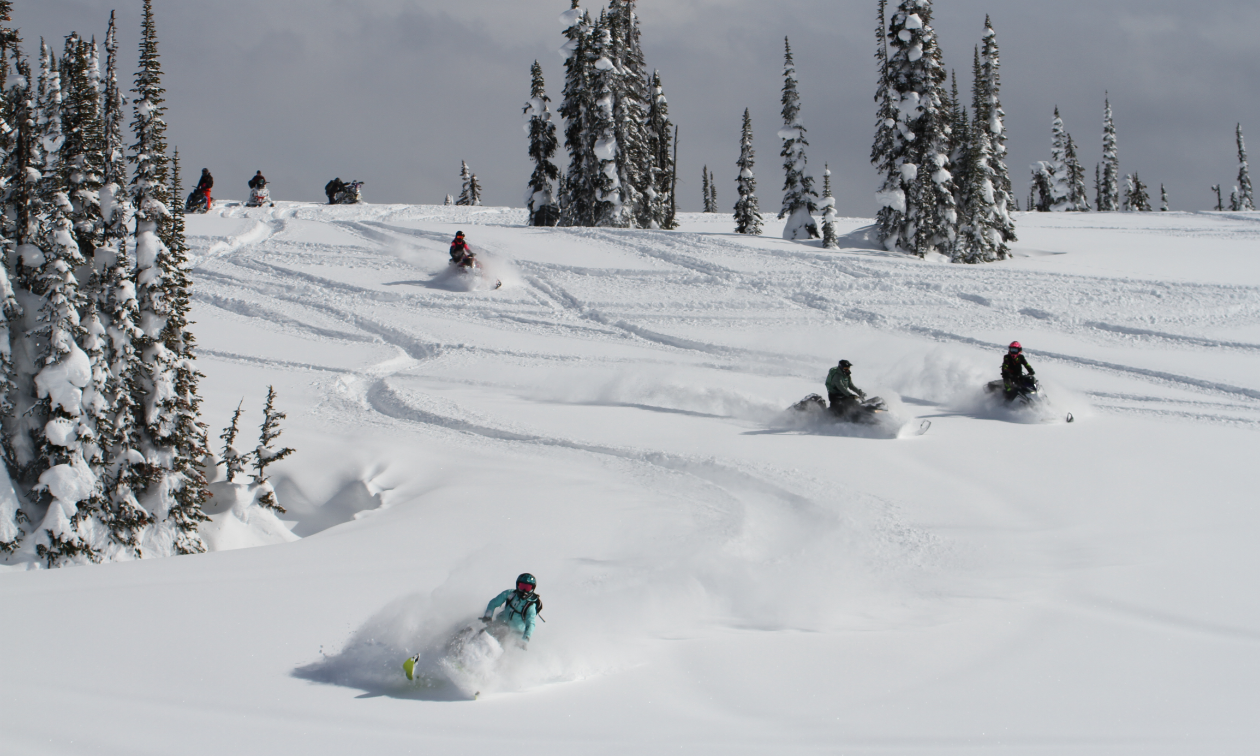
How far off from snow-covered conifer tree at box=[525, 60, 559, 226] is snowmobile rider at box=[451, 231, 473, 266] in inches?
683

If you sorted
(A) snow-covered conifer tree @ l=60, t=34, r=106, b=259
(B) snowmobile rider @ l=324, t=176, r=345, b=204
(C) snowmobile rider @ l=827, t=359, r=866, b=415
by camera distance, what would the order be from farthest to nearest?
(B) snowmobile rider @ l=324, t=176, r=345, b=204 → (C) snowmobile rider @ l=827, t=359, r=866, b=415 → (A) snow-covered conifer tree @ l=60, t=34, r=106, b=259

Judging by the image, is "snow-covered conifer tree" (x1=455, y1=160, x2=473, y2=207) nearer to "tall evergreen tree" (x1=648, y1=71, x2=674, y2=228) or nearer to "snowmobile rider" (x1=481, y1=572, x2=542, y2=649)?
"tall evergreen tree" (x1=648, y1=71, x2=674, y2=228)

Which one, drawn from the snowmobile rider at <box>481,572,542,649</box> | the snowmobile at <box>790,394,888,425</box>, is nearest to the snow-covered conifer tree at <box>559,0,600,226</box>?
the snowmobile at <box>790,394,888,425</box>

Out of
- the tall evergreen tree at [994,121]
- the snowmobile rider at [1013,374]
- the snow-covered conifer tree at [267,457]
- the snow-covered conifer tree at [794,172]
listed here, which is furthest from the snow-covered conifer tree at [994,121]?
the snow-covered conifer tree at [267,457]

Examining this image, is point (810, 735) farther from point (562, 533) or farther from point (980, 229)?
point (980, 229)

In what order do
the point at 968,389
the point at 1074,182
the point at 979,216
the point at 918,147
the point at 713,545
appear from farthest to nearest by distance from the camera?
1. the point at 1074,182
2. the point at 918,147
3. the point at 979,216
4. the point at 968,389
5. the point at 713,545

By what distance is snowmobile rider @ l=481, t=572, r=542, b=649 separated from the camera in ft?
22.6

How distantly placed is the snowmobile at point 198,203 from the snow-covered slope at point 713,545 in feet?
70.3

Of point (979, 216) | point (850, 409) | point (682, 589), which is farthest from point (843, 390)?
point (979, 216)

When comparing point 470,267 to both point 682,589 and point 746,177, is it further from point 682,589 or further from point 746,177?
point 746,177

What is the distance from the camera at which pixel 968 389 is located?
16609 millimetres

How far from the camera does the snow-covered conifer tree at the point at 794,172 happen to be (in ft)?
133

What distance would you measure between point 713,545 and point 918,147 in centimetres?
2819

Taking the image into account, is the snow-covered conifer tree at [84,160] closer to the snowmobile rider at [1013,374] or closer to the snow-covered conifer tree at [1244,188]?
the snowmobile rider at [1013,374]
